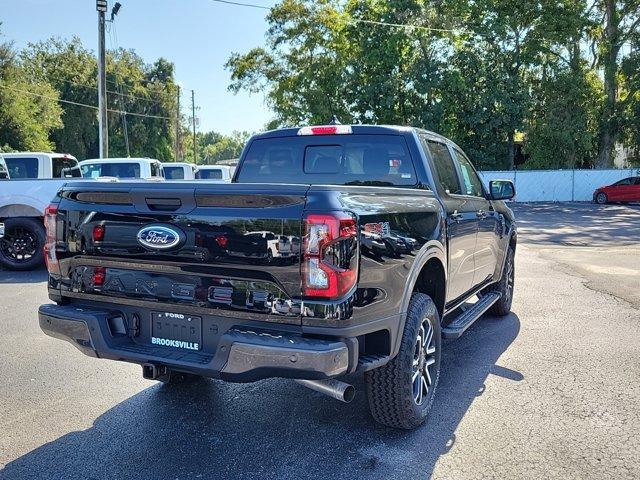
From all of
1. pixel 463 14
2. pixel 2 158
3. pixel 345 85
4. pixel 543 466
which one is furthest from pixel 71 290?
pixel 463 14

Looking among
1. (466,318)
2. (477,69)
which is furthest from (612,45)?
(466,318)

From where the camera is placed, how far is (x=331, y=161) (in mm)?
4734

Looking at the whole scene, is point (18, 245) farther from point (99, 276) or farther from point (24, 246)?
point (99, 276)

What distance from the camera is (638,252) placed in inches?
479

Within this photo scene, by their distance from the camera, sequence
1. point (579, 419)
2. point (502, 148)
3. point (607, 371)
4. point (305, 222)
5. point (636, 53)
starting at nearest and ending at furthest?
point (305, 222), point (579, 419), point (607, 371), point (636, 53), point (502, 148)

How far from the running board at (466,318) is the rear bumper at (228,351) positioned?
62.8 inches

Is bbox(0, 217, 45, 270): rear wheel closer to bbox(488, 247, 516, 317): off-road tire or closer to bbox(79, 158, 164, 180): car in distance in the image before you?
bbox(79, 158, 164, 180): car in distance

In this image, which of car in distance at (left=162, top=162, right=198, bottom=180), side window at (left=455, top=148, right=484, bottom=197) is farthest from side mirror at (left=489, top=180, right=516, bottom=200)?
car in distance at (left=162, top=162, right=198, bottom=180)

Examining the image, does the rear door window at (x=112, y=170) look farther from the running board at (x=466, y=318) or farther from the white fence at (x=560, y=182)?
the white fence at (x=560, y=182)

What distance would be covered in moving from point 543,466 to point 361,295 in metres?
1.45

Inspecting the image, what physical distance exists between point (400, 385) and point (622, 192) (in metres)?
30.5

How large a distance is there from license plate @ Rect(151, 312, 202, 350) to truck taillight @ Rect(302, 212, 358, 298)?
0.73 meters

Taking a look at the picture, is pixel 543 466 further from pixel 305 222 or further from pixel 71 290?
pixel 71 290

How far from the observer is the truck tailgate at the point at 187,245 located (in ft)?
9.37
